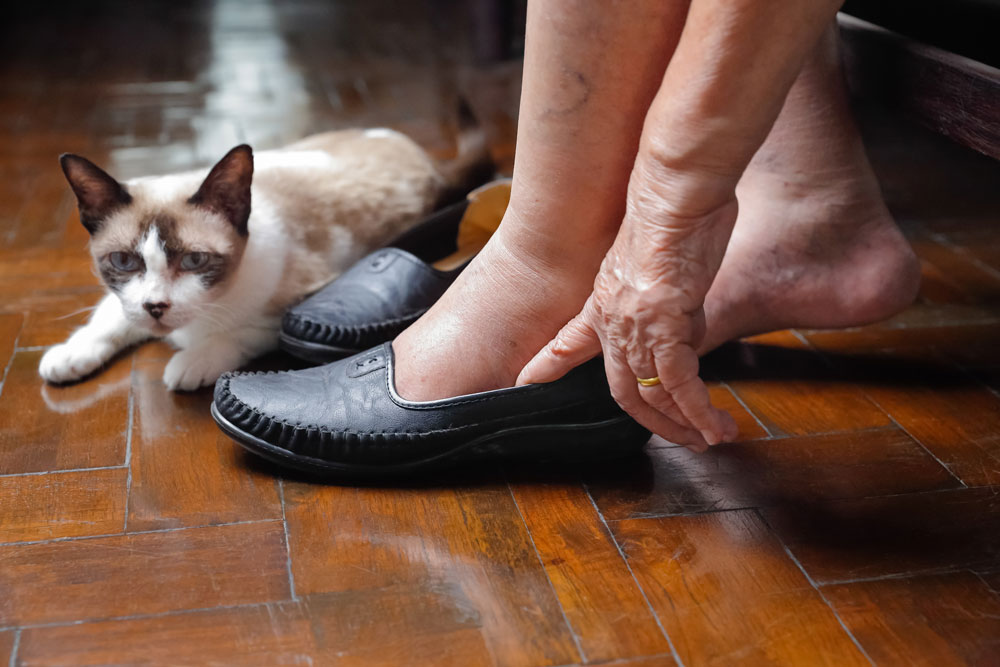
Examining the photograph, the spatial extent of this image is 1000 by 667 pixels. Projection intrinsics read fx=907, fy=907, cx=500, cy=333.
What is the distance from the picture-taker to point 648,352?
74cm

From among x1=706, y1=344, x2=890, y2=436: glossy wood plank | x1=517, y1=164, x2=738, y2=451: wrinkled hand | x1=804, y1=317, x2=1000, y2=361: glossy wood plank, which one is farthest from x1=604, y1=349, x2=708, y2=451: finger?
x1=804, y1=317, x2=1000, y2=361: glossy wood plank

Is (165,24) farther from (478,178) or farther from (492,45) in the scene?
(478,178)

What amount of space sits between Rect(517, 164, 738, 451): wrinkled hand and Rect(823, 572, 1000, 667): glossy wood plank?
177 millimetres

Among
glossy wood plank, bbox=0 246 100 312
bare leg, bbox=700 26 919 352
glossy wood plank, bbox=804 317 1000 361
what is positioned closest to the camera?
bare leg, bbox=700 26 919 352

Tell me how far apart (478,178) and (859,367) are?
2.48ft

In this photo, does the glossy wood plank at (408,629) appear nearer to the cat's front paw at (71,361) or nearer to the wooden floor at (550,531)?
the wooden floor at (550,531)

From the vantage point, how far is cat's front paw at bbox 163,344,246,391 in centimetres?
109

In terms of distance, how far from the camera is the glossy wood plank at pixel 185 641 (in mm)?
691

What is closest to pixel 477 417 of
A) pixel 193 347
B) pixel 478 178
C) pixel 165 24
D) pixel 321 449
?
pixel 321 449

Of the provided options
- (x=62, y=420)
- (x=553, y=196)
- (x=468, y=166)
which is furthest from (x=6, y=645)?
(x=468, y=166)

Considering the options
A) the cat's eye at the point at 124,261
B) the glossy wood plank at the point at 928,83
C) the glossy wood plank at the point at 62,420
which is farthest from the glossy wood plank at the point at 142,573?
the glossy wood plank at the point at 928,83

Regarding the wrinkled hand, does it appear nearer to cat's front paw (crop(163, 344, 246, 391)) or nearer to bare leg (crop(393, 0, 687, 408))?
bare leg (crop(393, 0, 687, 408))

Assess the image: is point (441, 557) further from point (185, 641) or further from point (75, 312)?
point (75, 312)

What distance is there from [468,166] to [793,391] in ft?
2.45
